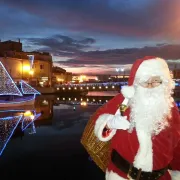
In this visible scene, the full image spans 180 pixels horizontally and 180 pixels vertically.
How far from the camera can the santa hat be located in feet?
6.82

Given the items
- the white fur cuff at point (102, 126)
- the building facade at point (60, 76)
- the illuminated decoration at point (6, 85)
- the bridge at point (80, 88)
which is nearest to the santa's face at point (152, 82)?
the white fur cuff at point (102, 126)

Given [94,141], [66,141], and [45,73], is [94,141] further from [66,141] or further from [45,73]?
[45,73]

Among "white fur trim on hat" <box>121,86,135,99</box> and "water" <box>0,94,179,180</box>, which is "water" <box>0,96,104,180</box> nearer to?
"water" <box>0,94,179,180</box>

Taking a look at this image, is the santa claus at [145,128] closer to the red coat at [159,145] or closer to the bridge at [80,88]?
the red coat at [159,145]

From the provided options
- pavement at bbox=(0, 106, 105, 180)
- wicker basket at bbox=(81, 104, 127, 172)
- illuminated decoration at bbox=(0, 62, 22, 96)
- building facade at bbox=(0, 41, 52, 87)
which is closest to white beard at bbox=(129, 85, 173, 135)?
wicker basket at bbox=(81, 104, 127, 172)

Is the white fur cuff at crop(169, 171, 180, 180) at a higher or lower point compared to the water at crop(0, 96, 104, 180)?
higher

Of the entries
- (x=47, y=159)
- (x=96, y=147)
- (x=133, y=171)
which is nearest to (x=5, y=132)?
(x=47, y=159)

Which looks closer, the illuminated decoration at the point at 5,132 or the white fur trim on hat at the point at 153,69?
the white fur trim on hat at the point at 153,69

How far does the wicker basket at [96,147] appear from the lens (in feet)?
7.61

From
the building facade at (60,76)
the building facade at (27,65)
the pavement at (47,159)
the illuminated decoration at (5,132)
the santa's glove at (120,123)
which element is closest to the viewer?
the santa's glove at (120,123)

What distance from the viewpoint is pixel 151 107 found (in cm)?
205

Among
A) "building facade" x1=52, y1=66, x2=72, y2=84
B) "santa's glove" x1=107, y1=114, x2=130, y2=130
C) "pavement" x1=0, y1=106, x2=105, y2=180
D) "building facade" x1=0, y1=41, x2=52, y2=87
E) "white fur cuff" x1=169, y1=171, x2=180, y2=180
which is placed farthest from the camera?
"building facade" x1=52, y1=66, x2=72, y2=84

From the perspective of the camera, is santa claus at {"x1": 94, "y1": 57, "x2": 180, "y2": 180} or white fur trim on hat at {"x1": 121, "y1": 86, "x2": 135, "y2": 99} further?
white fur trim on hat at {"x1": 121, "y1": 86, "x2": 135, "y2": 99}

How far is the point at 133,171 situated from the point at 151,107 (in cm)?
57
